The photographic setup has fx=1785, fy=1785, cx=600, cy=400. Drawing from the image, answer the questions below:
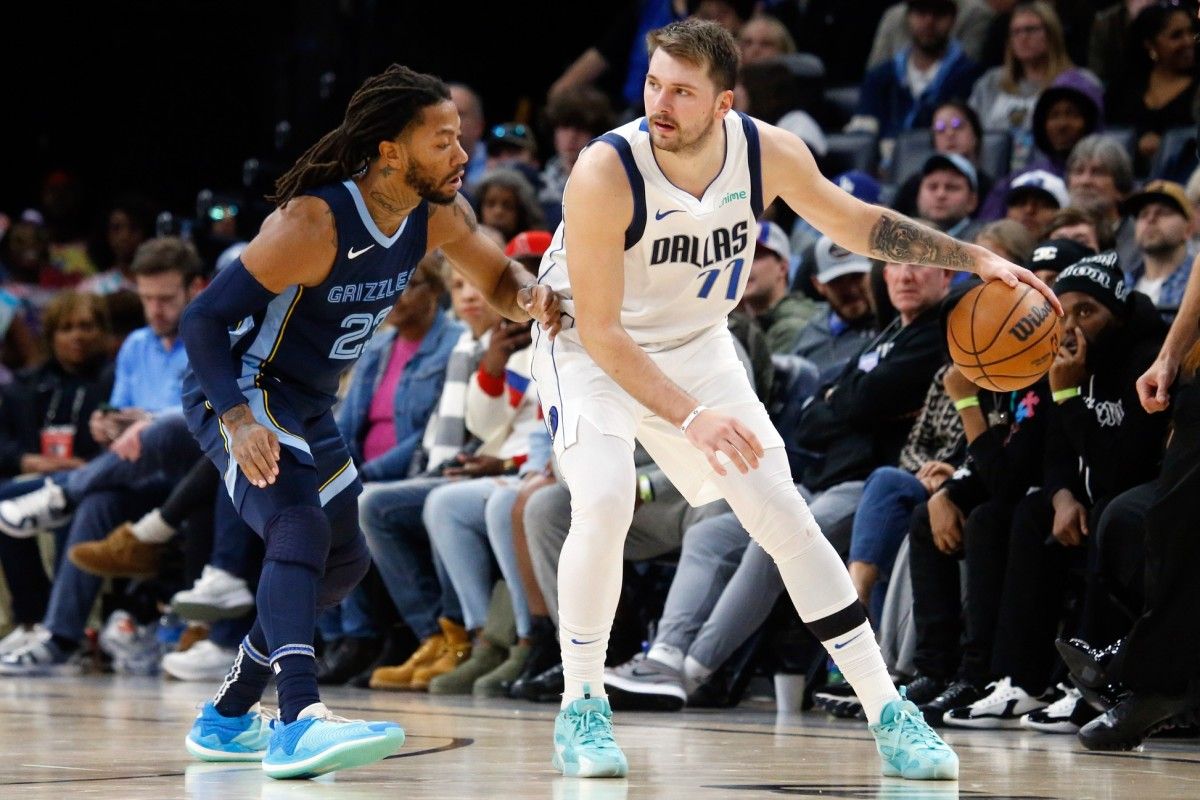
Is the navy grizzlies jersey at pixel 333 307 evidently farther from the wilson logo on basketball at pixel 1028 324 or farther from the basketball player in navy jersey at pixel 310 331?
the wilson logo on basketball at pixel 1028 324

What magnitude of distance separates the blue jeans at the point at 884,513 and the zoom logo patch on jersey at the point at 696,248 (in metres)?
1.96

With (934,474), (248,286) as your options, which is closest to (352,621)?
(934,474)

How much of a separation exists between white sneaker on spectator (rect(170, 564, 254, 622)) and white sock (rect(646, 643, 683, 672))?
2.21 metres

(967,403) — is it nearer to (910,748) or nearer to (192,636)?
(910,748)

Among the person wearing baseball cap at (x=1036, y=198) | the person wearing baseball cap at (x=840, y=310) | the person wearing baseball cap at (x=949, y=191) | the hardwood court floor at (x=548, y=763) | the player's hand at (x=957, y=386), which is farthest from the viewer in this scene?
the person wearing baseball cap at (x=949, y=191)

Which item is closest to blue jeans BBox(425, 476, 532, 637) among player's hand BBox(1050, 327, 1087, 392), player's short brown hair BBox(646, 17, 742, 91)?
player's hand BBox(1050, 327, 1087, 392)

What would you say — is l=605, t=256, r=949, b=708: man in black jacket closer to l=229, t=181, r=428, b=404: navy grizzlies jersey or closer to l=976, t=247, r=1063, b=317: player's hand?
l=976, t=247, r=1063, b=317: player's hand

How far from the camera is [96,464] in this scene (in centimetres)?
869

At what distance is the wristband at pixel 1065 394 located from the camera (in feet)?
18.1

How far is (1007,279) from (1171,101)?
488 cm

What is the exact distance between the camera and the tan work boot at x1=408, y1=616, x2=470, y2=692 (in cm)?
731

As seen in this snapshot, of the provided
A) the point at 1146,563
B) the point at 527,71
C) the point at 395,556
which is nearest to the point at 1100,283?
the point at 1146,563

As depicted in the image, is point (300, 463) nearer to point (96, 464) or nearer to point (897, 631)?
point (897, 631)

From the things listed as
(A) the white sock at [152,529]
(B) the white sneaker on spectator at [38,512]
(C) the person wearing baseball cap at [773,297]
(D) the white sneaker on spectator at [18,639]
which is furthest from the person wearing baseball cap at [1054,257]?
(D) the white sneaker on spectator at [18,639]
